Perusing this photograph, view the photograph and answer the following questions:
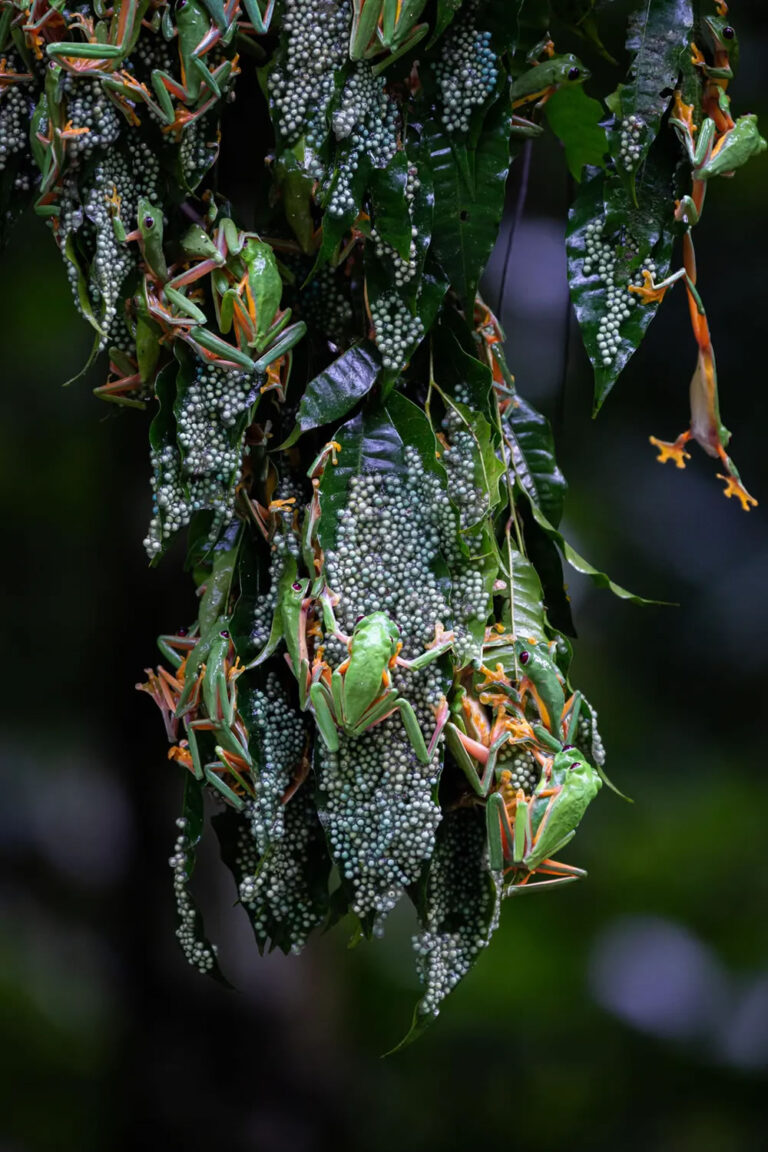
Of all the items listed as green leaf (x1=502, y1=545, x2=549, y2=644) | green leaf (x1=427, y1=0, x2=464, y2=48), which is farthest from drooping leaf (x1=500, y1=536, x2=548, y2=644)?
green leaf (x1=427, y1=0, x2=464, y2=48)

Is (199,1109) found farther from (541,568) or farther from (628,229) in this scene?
(628,229)

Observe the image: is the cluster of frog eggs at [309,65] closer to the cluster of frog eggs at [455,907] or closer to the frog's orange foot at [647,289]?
the frog's orange foot at [647,289]

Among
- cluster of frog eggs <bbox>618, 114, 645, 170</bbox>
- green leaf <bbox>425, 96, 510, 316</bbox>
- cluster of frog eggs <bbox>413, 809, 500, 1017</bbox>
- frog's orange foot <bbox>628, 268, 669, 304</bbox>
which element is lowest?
cluster of frog eggs <bbox>413, 809, 500, 1017</bbox>

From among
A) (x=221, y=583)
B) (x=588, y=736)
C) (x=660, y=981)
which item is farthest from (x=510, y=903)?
(x=221, y=583)

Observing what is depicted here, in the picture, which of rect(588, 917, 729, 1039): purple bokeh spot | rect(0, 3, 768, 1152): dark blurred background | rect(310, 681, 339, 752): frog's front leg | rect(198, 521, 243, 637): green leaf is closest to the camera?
rect(310, 681, 339, 752): frog's front leg

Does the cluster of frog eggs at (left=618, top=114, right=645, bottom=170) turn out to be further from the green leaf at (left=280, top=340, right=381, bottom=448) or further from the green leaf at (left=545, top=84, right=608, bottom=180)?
the green leaf at (left=280, top=340, right=381, bottom=448)

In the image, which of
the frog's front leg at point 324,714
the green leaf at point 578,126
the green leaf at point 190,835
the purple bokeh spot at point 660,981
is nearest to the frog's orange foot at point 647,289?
the green leaf at point 578,126

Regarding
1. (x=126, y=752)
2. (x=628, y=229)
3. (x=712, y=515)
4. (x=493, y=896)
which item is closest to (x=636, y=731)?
(x=712, y=515)

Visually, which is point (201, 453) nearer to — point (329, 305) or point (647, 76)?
point (329, 305)
